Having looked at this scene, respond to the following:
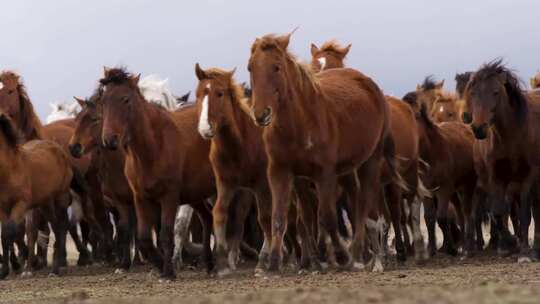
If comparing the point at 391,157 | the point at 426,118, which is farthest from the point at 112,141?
the point at 426,118

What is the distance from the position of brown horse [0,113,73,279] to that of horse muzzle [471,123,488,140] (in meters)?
5.41

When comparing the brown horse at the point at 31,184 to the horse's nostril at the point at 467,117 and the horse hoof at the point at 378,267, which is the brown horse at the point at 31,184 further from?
the horse's nostril at the point at 467,117

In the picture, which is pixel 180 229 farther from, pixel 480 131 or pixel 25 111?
→ pixel 25 111

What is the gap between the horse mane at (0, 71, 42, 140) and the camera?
17156mm

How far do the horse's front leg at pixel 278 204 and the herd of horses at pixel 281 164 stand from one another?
14 millimetres

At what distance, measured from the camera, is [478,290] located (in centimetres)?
819

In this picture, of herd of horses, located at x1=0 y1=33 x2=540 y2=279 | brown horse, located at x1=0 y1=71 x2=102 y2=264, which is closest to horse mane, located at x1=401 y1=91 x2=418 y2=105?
herd of horses, located at x1=0 y1=33 x2=540 y2=279

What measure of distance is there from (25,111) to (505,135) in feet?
23.2

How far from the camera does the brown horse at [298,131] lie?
11.4m

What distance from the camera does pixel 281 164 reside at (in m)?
11.5

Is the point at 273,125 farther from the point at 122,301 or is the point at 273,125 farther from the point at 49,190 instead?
the point at 49,190

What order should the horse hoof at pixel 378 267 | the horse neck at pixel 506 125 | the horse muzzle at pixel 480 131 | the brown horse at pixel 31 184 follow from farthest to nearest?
the brown horse at pixel 31 184
the horse neck at pixel 506 125
the horse muzzle at pixel 480 131
the horse hoof at pixel 378 267

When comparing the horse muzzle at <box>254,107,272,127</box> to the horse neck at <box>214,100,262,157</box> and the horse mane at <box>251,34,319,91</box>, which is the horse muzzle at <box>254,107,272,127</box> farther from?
the horse neck at <box>214,100,262,157</box>

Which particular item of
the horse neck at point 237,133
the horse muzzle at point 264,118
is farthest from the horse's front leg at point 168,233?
the horse muzzle at point 264,118
